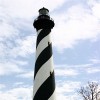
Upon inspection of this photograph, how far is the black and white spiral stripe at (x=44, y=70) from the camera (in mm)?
12641

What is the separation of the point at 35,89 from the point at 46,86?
57cm

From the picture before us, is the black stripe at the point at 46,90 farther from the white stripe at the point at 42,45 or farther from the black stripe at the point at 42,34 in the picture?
the black stripe at the point at 42,34

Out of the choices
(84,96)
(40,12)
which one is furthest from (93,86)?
(40,12)

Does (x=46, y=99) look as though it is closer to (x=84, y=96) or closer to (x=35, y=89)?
(x=35, y=89)

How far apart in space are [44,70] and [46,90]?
3.30ft

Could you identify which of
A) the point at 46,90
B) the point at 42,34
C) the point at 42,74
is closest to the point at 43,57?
the point at 42,74

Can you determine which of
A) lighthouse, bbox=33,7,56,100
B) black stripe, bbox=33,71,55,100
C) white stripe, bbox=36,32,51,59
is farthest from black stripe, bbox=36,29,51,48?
black stripe, bbox=33,71,55,100

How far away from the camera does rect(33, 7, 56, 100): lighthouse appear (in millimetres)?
12672

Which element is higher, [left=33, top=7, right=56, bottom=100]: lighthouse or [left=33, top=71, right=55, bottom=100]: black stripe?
[left=33, top=7, right=56, bottom=100]: lighthouse

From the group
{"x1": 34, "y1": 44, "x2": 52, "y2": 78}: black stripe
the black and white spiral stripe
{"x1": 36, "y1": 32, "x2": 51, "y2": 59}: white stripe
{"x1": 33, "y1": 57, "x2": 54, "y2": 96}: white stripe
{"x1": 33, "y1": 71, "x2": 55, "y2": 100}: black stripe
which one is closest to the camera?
{"x1": 33, "y1": 71, "x2": 55, "y2": 100}: black stripe

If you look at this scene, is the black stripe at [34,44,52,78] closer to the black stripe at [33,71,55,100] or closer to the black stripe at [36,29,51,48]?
the black stripe at [36,29,51,48]

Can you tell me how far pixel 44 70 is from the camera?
12992 millimetres

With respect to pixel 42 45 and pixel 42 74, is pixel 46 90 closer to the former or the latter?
pixel 42 74

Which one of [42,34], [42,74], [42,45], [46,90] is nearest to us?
[46,90]
